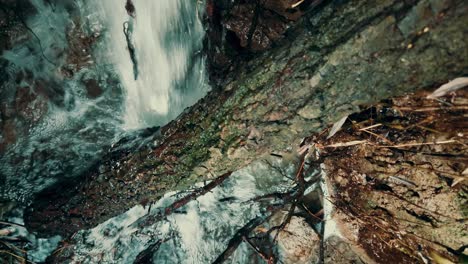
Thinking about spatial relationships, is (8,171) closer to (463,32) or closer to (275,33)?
(275,33)

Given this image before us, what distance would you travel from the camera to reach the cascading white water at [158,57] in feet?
9.93

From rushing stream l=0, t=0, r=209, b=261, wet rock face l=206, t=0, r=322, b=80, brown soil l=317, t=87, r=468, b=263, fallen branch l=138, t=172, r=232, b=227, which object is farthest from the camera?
fallen branch l=138, t=172, r=232, b=227

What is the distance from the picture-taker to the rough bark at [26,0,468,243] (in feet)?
5.01

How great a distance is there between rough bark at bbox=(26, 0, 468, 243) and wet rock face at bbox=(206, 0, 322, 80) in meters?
0.72

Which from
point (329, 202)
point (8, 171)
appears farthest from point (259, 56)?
point (8, 171)

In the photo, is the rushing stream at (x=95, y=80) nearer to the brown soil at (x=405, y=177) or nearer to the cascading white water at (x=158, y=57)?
the cascading white water at (x=158, y=57)

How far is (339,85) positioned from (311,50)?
0.93 feet

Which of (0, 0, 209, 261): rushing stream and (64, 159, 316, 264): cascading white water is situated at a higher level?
(0, 0, 209, 261): rushing stream

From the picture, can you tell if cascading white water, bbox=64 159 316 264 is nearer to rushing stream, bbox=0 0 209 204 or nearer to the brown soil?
the brown soil

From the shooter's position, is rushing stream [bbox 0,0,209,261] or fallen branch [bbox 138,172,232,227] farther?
fallen branch [bbox 138,172,232,227]

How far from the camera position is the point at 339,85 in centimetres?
183

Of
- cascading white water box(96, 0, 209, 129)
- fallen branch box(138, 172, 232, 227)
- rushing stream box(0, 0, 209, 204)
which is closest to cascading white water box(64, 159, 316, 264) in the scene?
fallen branch box(138, 172, 232, 227)

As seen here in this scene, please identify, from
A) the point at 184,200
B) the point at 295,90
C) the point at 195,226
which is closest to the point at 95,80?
the point at 184,200

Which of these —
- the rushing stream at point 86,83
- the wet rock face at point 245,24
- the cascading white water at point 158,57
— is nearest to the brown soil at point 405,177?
the wet rock face at point 245,24
